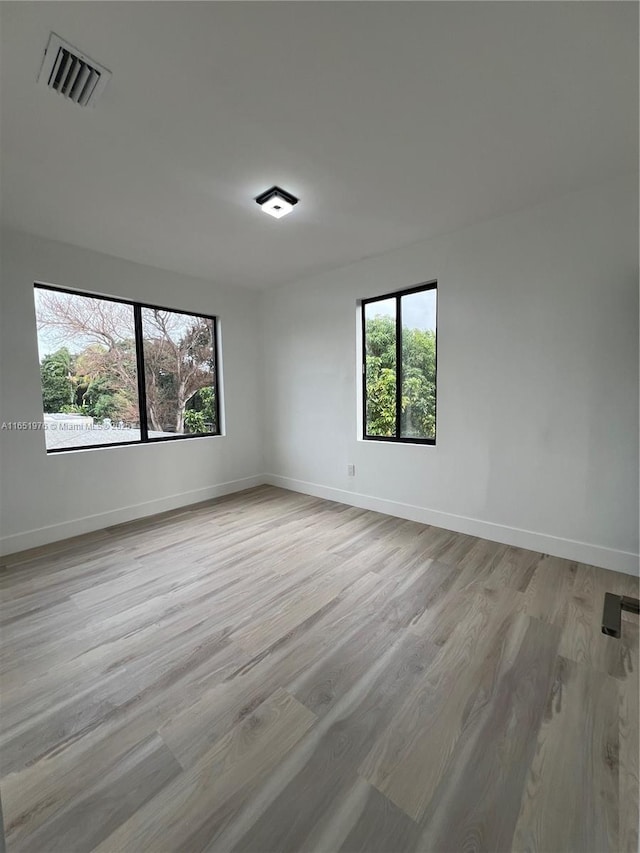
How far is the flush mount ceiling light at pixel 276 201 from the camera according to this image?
2379 mm

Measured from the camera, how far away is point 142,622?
79.1 inches

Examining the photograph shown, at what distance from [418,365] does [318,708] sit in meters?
2.93

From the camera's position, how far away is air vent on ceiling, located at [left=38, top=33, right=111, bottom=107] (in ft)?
4.64

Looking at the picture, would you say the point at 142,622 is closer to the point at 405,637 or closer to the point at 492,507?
the point at 405,637

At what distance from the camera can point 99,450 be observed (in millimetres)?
3418

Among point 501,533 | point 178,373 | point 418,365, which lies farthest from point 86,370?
point 501,533

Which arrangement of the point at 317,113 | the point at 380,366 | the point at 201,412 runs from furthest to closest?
the point at 201,412
the point at 380,366
the point at 317,113

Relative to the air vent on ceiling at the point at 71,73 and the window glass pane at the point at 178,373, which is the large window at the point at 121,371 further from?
the air vent on ceiling at the point at 71,73

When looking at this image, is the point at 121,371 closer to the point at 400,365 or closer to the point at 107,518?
the point at 107,518

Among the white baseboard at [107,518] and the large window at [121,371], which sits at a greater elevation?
the large window at [121,371]

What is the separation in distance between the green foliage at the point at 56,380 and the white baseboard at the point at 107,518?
1.10m

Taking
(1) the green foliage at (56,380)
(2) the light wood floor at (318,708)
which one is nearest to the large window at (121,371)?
(1) the green foliage at (56,380)

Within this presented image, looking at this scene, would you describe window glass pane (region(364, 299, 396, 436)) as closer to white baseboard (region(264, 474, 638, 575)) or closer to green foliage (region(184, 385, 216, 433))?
white baseboard (region(264, 474, 638, 575))

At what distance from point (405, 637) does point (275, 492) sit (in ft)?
9.73
